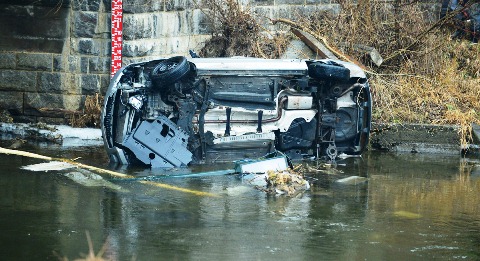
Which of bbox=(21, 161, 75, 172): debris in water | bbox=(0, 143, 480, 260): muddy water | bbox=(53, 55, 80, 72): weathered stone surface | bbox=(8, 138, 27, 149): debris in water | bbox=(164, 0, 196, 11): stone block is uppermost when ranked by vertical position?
bbox=(164, 0, 196, 11): stone block

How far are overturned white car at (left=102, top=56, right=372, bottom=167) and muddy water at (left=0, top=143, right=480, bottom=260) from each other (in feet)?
1.71

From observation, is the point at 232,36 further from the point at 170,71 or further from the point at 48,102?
the point at 170,71

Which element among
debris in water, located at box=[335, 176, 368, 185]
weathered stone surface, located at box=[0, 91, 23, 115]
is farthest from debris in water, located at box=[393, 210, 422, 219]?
weathered stone surface, located at box=[0, 91, 23, 115]

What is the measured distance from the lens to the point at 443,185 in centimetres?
1221

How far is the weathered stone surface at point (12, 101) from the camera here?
16000mm

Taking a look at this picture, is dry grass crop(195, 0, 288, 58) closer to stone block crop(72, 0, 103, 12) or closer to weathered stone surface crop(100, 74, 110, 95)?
weathered stone surface crop(100, 74, 110, 95)

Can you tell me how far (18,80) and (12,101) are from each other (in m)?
0.37

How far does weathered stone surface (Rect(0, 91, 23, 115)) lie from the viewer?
16000 mm

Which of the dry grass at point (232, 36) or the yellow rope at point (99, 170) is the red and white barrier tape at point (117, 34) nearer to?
the dry grass at point (232, 36)

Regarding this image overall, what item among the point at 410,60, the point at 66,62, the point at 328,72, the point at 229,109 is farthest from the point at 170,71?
the point at 410,60

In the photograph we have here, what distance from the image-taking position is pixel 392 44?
17688mm

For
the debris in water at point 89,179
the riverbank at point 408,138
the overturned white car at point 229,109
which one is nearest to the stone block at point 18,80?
the riverbank at point 408,138

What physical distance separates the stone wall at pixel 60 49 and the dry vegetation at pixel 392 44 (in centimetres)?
180

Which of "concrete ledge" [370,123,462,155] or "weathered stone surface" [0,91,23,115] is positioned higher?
"weathered stone surface" [0,91,23,115]
